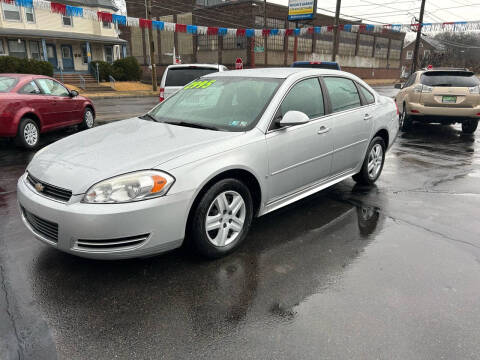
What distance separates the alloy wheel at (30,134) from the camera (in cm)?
770

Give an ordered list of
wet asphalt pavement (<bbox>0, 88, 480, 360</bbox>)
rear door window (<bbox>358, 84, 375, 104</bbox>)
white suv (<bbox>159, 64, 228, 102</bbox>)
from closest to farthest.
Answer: wet asphalt pavement (<bbox>0, 88, 480, 360</bbox>) < rear door window (<bbox>358, 84, 375, 104</bbox>) < white suv (<bbox>159, 64, 228, 102</bbox>)

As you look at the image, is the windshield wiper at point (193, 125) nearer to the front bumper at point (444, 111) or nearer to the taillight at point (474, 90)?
the front bumper at point (444, 111)

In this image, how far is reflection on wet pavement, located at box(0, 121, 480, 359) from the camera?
7.82 feet

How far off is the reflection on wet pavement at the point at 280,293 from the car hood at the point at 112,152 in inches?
32.9

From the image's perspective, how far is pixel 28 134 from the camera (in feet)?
25.5

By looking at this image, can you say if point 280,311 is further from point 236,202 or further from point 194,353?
point 236,202

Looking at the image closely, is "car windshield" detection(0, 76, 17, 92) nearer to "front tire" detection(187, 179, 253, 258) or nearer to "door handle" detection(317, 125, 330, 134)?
"front tire" detection(187, 179, 253, 258)

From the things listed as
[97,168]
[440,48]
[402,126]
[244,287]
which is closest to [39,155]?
[97,168]

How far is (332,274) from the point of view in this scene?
10.5 feet

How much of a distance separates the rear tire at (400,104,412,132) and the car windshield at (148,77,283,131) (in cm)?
736

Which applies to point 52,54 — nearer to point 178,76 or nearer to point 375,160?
point 178,76

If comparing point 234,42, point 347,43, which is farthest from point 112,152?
point 347,43

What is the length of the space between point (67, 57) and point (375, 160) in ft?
111

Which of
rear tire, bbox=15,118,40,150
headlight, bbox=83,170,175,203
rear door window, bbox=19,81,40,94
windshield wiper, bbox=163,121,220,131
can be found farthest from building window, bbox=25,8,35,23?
headlight, bbox=83,170,175,203
